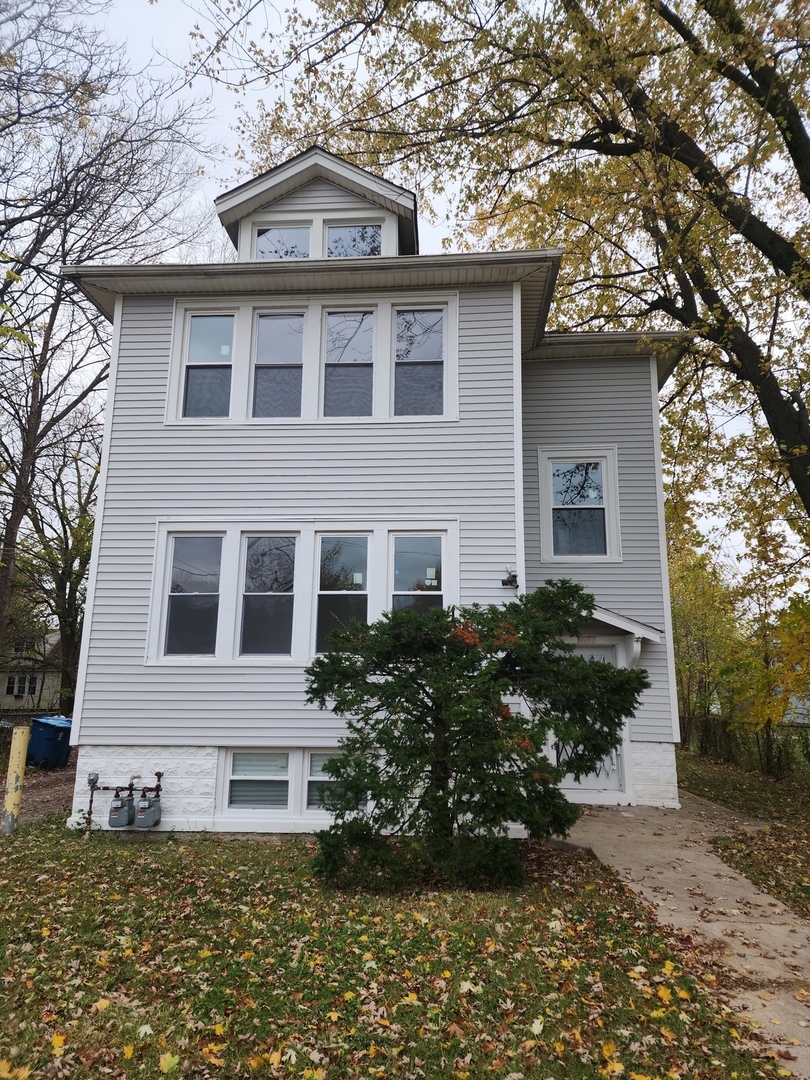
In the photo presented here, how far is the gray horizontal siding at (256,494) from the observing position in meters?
9.01

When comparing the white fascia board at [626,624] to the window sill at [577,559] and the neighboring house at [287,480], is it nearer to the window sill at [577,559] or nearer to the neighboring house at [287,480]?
the neighboring house at [287,480]

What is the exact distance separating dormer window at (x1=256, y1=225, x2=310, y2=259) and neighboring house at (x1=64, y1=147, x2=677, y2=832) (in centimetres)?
3

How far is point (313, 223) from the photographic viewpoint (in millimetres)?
10492

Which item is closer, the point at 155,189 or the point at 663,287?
the point at 663,287

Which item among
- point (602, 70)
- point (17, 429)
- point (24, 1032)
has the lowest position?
point (24, 1032)

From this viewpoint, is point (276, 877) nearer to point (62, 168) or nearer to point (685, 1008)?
point (685, 1008)

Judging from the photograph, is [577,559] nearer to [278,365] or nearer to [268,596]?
[268,596]

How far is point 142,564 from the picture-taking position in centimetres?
939

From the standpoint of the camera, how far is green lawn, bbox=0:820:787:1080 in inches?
150

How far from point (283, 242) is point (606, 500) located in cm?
606

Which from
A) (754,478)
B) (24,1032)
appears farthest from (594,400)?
(24,1032)

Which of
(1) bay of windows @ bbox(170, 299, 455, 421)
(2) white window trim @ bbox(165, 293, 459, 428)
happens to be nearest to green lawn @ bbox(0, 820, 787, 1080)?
(2) white window trim @ bbox(165, 293, 459, 428)

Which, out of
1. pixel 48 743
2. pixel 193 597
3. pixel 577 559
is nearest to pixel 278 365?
pixel 193 597

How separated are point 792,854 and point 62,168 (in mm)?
14416
